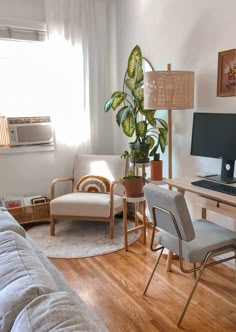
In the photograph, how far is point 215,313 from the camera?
2.06 meters

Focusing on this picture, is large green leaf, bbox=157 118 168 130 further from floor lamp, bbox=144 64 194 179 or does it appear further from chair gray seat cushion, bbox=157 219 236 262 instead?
chair gray seat cushion, bbox=157 219 236 262

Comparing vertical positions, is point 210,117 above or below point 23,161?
above

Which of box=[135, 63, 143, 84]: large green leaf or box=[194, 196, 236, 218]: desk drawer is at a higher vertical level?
box=[135, 63, 143, 84]: large green leaf

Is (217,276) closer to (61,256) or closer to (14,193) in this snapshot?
(61,256)

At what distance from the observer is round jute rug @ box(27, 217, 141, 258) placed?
2.97 meters

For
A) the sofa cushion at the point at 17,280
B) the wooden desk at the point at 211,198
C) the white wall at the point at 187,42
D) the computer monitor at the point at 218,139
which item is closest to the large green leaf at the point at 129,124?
the white wall at the point at 187,42

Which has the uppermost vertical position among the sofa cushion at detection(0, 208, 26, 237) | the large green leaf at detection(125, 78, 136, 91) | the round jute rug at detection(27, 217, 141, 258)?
the large green leaf at detection(125, 78, 136, 91)

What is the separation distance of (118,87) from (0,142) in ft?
5.03

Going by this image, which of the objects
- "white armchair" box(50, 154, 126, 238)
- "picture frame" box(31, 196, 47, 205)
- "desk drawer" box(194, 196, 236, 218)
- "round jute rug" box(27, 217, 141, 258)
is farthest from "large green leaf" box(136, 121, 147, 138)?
"picture frame" box(31, 196, 47, 205)

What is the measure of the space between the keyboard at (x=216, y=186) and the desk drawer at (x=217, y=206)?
82mm

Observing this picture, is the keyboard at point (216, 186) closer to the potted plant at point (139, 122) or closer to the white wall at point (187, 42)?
the white wall at point (187, 42)

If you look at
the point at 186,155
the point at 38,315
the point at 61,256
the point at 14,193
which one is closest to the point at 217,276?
the point at 186,155

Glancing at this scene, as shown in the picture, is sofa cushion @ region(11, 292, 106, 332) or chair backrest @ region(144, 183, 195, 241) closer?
sofa cushion @ region(11, 292, 106, 332)

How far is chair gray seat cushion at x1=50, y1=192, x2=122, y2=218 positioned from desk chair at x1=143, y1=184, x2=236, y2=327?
3.68ft
